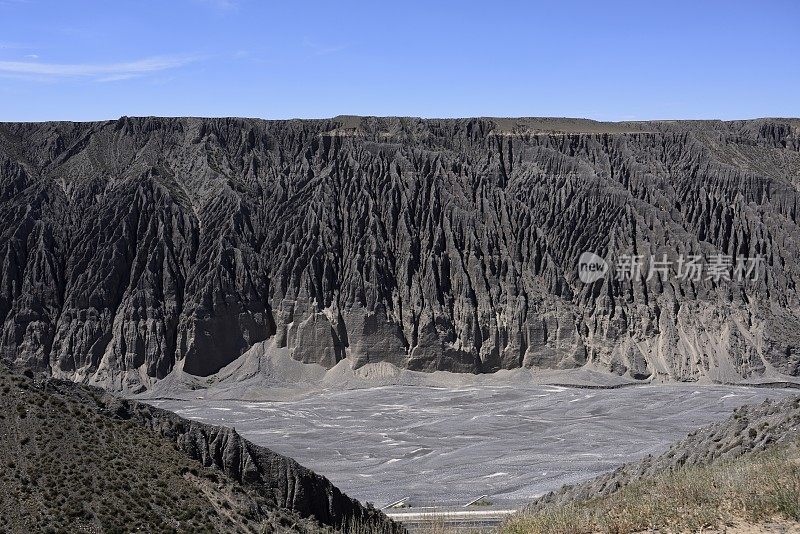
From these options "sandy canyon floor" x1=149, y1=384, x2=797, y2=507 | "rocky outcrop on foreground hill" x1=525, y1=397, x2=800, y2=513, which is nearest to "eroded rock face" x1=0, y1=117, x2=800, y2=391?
"sandy canyon floor" x1=149, y1=384, x2=797, y2=507

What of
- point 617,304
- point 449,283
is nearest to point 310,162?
point 449,283

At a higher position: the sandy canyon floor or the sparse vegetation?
the sparse vegetation

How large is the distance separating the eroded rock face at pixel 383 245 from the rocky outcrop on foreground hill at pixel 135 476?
51.3m

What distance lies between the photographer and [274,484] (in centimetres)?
2302

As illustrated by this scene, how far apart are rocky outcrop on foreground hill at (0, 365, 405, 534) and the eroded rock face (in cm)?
5129

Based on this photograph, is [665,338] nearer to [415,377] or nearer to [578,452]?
[415,377]

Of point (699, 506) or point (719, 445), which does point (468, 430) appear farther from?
point (699, 506)

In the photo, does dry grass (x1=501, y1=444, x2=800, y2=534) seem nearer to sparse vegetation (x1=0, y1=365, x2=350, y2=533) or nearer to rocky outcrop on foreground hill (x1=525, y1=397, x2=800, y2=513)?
rocky outcrop on foreground hill (x1=525, y1=397, x2=800, y2=513)

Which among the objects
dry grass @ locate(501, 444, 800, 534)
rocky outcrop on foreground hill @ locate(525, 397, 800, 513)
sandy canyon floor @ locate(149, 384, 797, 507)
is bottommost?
sandy canyon floor @ locate(149, 384, 797, 507)

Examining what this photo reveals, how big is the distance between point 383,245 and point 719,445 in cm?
5575

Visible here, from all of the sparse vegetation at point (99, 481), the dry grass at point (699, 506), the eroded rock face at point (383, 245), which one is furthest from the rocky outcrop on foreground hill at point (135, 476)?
the eroded rock face at point (383, 245)

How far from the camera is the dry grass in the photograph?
1377cm

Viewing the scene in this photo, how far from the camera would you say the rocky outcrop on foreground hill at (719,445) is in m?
22.7

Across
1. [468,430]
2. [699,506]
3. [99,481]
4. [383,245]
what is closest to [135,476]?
[99,481]
